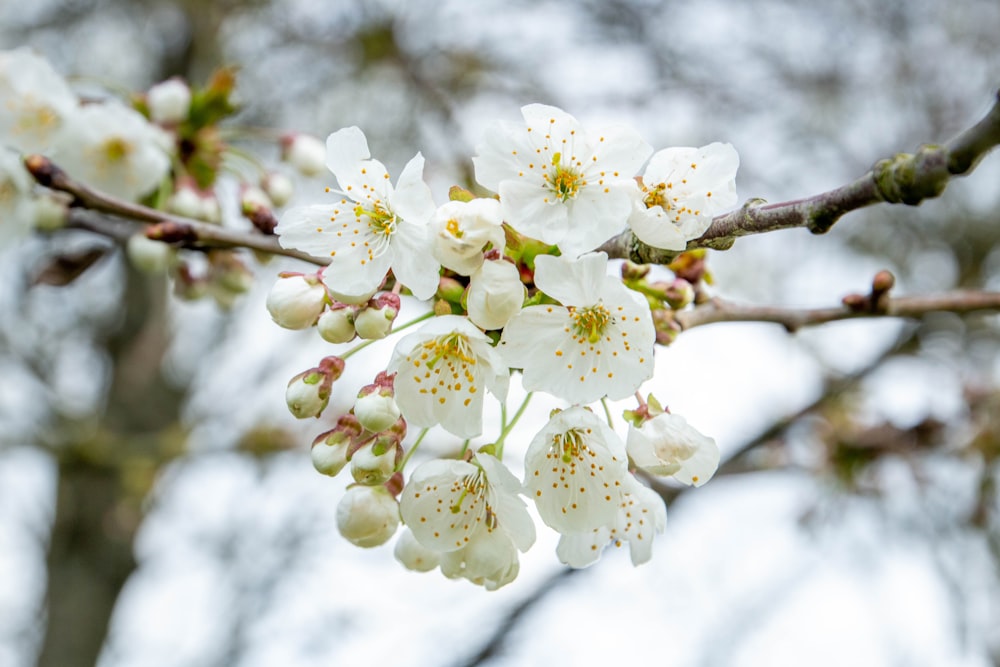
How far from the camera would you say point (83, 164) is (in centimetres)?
213

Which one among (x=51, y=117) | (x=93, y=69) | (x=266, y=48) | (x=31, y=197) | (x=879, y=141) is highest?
(x=51, y=117)

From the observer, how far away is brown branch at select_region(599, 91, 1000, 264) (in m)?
0.73

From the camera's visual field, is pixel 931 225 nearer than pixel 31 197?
No

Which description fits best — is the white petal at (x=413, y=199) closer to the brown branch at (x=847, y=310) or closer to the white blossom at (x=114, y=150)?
the brown branch at (x=847, y=310)

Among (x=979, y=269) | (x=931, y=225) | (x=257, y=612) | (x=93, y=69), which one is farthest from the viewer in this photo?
(x=93, y=69)

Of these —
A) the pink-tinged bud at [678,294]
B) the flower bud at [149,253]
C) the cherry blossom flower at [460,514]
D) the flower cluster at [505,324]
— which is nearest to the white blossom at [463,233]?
the flower cluster at [505,324]

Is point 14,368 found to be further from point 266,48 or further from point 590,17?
point 590,17

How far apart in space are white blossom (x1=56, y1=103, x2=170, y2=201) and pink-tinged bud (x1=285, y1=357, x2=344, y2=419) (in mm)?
1048

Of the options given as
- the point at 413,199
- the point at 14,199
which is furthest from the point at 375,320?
the point at 14,199

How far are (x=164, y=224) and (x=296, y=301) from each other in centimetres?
34

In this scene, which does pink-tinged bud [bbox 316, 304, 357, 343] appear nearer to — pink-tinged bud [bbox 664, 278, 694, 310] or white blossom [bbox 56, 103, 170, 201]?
pink-tinged bud [bbox 664, 278, 694, 310]

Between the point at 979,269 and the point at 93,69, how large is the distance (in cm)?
590

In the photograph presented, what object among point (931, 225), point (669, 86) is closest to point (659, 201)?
point (669, 86)

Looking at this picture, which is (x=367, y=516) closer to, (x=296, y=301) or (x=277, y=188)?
(x=296, y=301)
